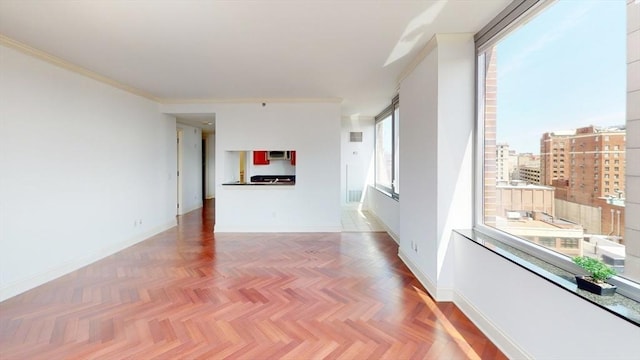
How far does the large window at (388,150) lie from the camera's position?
5.75 metres

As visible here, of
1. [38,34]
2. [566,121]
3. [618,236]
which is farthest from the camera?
[38,34]

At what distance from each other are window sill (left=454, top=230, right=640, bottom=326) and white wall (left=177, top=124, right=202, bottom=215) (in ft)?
22.4

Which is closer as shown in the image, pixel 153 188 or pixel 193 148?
pixel 153 188

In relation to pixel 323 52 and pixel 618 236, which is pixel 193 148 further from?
pixel 618 236

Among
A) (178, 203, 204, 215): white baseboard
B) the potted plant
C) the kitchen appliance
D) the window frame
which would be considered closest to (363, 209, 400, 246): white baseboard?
the window frame

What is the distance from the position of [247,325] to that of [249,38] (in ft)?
8.64

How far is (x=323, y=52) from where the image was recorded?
320cm

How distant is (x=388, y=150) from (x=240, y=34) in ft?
15.0

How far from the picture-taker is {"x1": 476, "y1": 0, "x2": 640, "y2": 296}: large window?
1.51 meters

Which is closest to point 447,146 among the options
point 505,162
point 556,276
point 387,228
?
point 505,162

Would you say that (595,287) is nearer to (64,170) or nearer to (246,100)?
(64,170)

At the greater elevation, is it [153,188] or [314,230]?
[153,188]

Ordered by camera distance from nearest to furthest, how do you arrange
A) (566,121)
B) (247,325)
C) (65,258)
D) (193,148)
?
(566,121) → (247,325) → (65,258) → (193,148)

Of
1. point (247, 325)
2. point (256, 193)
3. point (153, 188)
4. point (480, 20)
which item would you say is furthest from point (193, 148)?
point (480, 20)
